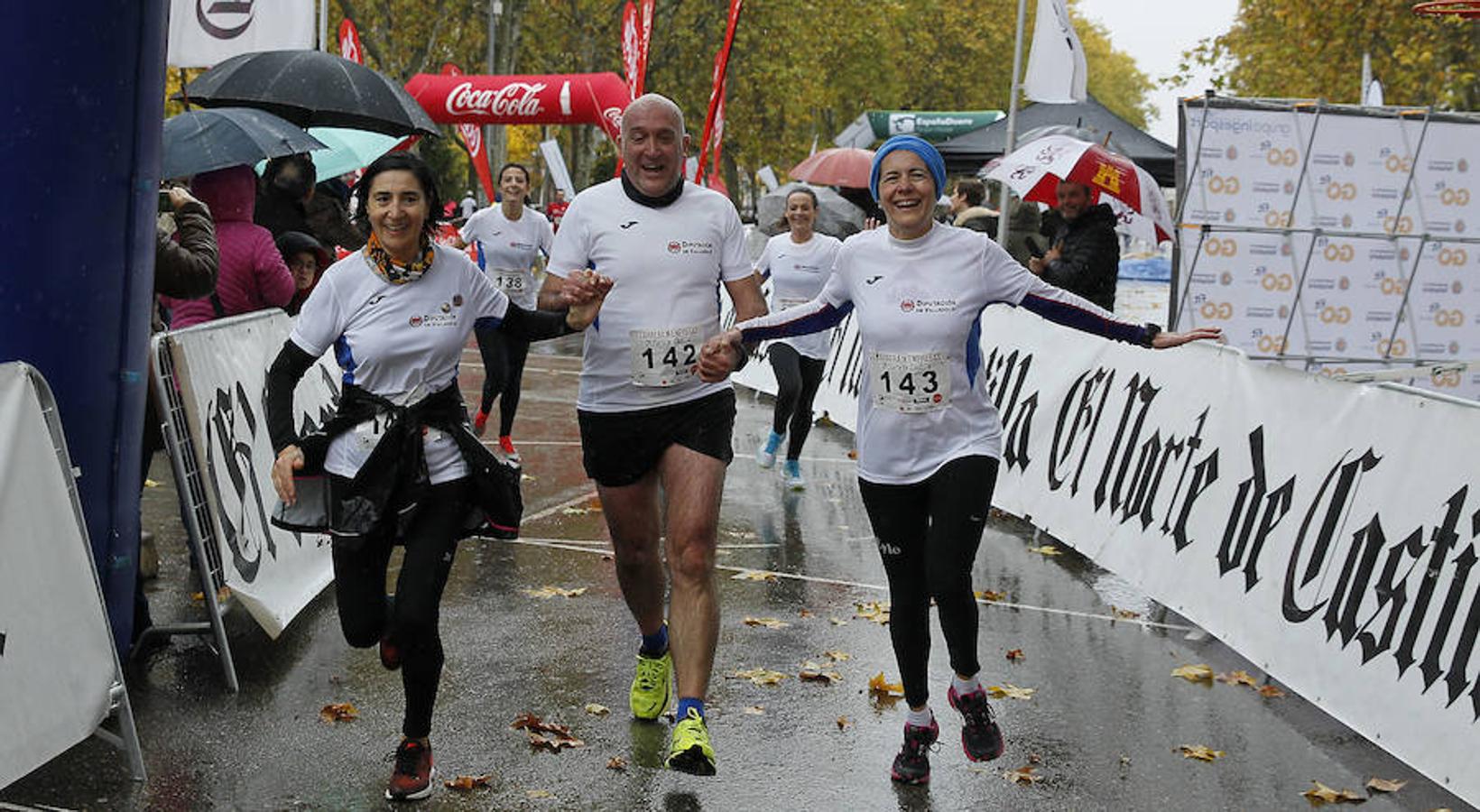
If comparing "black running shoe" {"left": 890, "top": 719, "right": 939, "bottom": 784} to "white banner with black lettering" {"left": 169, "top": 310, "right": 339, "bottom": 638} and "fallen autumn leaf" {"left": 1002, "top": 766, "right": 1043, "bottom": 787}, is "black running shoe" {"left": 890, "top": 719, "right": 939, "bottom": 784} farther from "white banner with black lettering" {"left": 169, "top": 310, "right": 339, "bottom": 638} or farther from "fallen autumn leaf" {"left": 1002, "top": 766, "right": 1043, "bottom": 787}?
"white banner with black lettering" {"left": 169, "top": 310, "right": 339, "bottom": 638}

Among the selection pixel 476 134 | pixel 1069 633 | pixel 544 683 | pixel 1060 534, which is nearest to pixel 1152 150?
pixel 476 134

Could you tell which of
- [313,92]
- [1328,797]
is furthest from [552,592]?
[313,92]

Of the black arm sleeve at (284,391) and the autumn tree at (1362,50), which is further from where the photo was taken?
the autumn tree at (1362,50)

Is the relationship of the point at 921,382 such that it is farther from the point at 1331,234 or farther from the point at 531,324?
the point at 1331,234

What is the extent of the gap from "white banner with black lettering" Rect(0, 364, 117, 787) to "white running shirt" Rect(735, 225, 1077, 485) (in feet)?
7.03

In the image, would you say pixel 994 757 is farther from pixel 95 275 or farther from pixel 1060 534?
pixel 1060 534

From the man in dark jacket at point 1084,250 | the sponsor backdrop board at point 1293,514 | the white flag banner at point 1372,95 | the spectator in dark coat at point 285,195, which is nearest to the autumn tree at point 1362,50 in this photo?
the white flag banner at point 1372,95

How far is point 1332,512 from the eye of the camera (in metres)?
6.67

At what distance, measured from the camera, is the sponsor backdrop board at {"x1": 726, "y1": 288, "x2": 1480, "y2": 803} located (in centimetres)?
579

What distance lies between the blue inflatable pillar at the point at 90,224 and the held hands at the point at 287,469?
961 millimetres

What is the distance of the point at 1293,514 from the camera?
6.96m

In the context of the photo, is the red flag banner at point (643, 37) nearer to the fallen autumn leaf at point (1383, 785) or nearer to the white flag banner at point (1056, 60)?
the white flag banner at point (1056, 60)

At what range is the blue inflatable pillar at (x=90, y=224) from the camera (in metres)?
5.18

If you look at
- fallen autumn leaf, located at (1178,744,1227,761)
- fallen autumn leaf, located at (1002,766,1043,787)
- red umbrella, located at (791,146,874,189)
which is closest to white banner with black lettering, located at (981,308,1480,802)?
fallen autumn leaf, located at (1178,744,1227,761)
